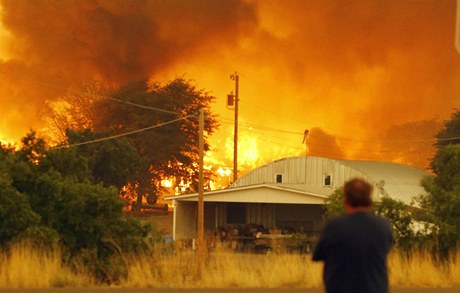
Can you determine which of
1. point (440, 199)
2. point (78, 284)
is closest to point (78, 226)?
point (78, 284)

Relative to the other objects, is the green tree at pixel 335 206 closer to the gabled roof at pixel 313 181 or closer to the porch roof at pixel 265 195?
the gabled roof at pixel 313 181

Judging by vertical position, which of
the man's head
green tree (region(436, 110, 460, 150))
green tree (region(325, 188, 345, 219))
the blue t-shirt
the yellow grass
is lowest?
the yellow grass

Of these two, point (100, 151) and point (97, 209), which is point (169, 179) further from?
point (97, 209)

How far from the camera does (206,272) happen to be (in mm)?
14633

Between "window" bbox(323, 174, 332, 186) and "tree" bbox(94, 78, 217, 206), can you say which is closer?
"window" bbox(323, 174, 332, 186)

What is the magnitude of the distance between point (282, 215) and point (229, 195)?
4.90 metres

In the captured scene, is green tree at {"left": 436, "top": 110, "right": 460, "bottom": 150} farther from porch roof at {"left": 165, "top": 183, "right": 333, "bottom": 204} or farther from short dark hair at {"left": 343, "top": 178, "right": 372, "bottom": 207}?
short dark hair at {"left": 343, "top": 178, "right": 372, "bottom": 207}

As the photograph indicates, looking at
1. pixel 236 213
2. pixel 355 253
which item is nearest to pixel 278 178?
pixel 236 213

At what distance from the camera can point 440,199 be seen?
770 inches

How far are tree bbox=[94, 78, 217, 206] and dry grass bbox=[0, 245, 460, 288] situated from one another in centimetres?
5839

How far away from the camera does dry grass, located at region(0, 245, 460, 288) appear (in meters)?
14.0

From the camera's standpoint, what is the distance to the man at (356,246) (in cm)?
603

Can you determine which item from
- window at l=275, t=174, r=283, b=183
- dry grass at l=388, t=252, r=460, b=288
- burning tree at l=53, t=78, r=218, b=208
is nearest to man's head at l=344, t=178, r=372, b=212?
dry grass at l=388, t=252, r=460, b=288

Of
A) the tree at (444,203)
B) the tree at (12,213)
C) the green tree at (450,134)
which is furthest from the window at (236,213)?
the tree at (12,213)
